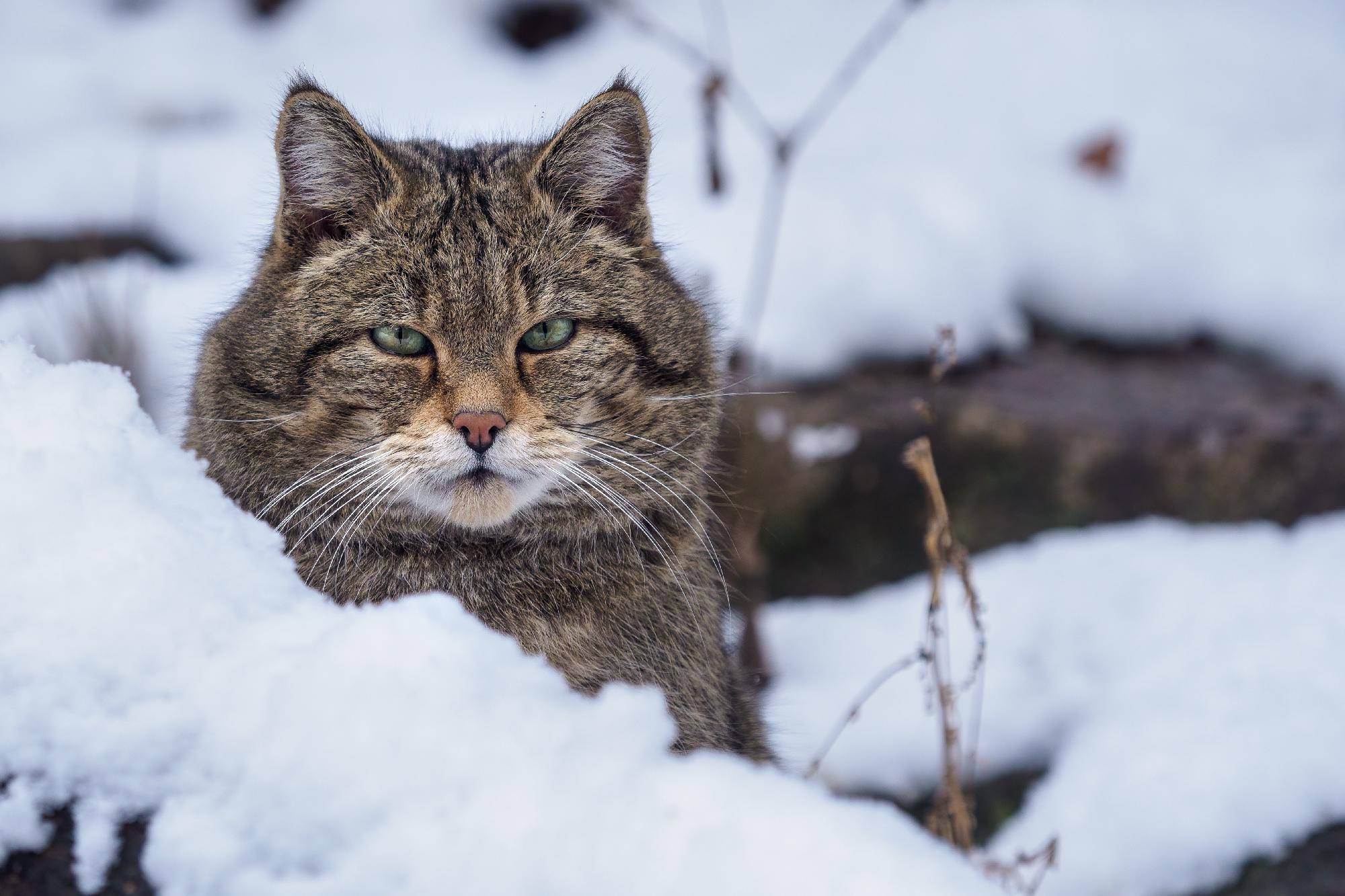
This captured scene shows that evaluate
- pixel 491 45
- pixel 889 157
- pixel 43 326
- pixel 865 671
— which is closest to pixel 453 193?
pixel 865 671

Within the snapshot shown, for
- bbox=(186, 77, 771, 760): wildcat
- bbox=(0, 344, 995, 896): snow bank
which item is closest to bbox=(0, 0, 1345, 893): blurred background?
bbox=(186, 77, 771, 760): wildcat

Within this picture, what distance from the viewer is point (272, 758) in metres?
1.24

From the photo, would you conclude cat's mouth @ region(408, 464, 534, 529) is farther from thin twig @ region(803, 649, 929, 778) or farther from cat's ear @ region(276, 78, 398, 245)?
thin twig @ region(803, 649, 929, 778)

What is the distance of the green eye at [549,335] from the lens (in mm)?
2184

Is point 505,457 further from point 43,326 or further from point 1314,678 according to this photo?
point 43,326

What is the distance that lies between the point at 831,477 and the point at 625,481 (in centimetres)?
212

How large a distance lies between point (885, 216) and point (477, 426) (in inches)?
128

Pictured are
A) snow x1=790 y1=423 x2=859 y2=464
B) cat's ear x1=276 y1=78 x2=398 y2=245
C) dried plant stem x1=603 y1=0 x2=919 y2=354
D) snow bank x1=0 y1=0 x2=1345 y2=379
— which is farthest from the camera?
snow bank x1=0 y1=0 x2=1345 y2=379

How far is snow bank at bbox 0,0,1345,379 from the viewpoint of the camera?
476 cm

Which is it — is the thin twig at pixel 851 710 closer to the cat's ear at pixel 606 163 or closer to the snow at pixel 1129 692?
the snow at pixel 1129 692

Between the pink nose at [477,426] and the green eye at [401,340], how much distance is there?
7.1 inches

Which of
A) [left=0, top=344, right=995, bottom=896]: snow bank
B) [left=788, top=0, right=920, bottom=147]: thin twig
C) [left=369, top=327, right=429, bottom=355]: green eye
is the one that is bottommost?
[left=0, top=344, right=995, bottom=896]: snow bank

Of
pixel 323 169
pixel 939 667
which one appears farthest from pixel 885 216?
pixel 323 169

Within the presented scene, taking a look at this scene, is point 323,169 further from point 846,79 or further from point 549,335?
point 846,79
